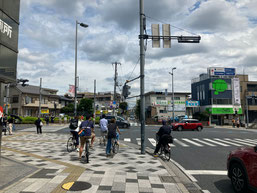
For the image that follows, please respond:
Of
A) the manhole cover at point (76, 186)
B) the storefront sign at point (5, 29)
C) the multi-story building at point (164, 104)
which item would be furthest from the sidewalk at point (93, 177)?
the multi-story building at point (164, 104)

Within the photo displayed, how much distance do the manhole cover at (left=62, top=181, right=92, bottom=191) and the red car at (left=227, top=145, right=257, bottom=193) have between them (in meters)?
3.75

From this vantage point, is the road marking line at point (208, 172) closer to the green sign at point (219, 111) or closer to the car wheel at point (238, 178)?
the car wheel at point (238, 178)

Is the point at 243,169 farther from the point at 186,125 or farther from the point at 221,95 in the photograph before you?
the point at 221,95

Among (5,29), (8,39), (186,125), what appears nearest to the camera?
(5,29)

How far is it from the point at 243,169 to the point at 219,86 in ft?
153

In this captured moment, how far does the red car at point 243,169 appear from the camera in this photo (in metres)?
4.43

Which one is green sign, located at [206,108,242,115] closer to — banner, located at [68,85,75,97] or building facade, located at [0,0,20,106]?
banner, located at [68,85,75,97]

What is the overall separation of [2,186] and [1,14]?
18.1ft

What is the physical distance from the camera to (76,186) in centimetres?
526

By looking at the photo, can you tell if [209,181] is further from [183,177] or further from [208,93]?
[208,93]

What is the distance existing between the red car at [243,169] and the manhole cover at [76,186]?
3754 millimetres

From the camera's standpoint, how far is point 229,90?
157 feet

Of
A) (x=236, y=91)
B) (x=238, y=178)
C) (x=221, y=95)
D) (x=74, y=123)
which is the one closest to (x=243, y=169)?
(x=238, y=178)

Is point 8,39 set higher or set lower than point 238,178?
higher
